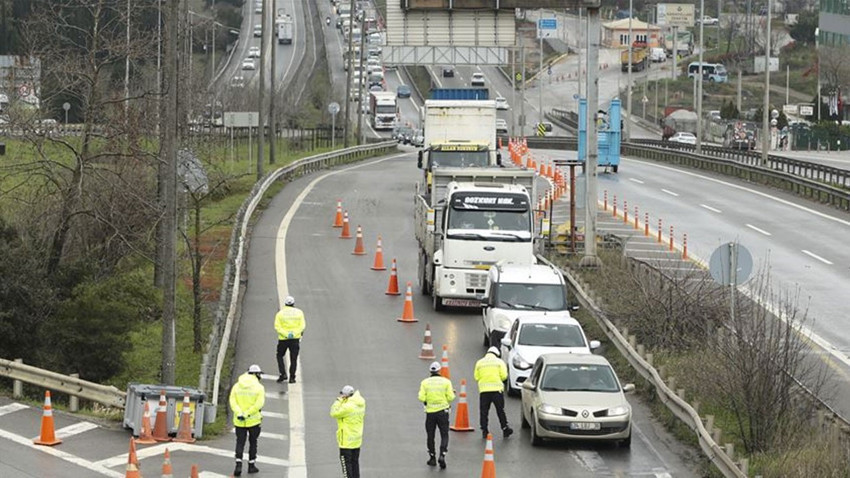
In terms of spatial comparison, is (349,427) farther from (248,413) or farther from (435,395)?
(435,395)

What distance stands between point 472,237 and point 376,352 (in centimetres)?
506

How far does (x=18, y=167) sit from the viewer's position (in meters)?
32.8

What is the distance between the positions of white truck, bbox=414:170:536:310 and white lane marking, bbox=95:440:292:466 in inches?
479

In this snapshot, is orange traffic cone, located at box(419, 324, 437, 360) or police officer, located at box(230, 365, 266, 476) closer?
police officer, located at box(230, 365, 266, 476)

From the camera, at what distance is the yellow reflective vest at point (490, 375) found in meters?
22.8

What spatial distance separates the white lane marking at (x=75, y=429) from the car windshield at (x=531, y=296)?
9.10m

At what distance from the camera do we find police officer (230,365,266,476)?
2048 cm

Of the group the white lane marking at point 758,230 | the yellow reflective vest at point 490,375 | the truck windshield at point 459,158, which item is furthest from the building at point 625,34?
the yellow reflective vest at point 490,375

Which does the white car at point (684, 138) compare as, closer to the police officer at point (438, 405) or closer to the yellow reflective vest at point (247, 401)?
the police officer at point (438, 405)

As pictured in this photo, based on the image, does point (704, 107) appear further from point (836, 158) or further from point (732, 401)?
point (732, 401)

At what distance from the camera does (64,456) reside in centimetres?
2108

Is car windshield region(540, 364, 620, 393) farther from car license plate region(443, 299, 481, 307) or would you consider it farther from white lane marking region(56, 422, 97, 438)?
car license plate region(443, 299, 481, 307)

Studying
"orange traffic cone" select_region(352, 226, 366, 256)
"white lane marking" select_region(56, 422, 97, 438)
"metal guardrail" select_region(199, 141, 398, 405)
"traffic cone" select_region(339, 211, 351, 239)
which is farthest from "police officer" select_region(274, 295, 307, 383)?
"traffic cone" select_region(339, 211, 351, 239)

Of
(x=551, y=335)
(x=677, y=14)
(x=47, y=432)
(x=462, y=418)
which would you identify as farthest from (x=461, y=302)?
(x=677, y=14)
